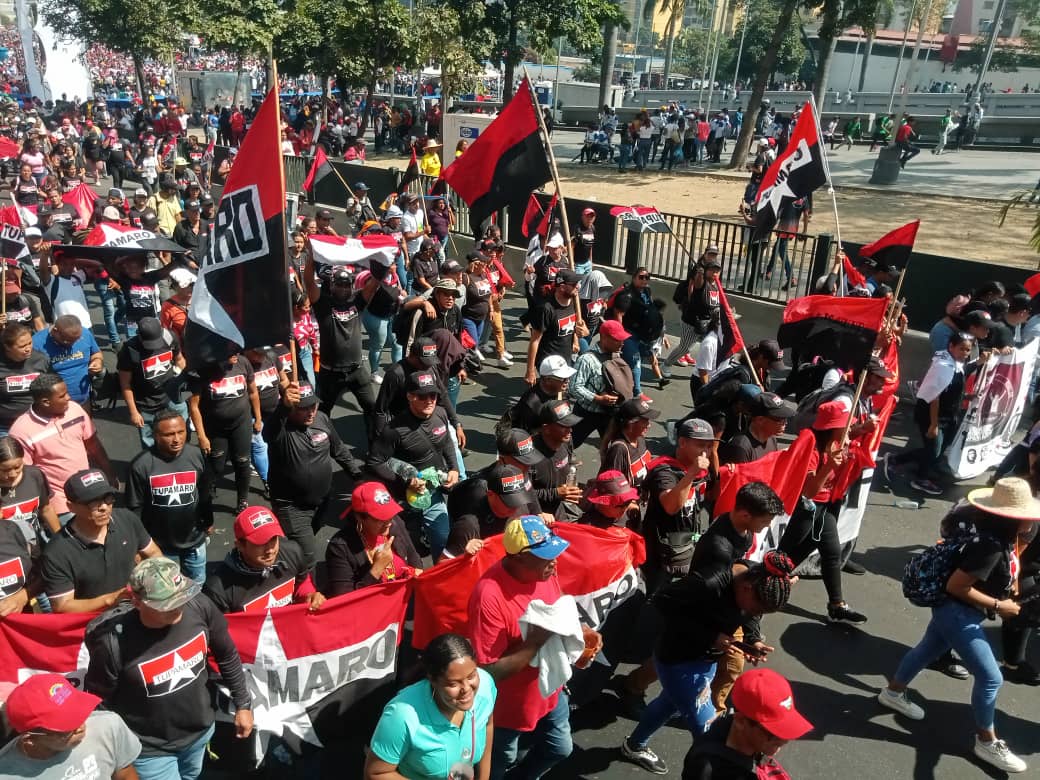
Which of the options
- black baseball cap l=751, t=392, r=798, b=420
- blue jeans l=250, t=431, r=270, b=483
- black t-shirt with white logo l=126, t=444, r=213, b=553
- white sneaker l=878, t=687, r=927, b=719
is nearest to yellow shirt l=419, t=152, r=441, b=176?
blue jeans l=250, t=431, r=270, b=483

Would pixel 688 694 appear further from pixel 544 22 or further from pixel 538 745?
pixel 544 22

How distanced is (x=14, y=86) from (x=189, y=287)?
50.3 meters

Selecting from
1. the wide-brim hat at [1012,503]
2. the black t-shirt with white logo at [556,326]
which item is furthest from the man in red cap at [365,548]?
the black t-shirt with white logo at [556,326]

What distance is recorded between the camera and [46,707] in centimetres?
280

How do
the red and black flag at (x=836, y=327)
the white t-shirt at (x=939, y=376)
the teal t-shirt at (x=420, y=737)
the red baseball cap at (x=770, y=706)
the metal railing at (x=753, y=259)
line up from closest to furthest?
the red baseball cap at (x=770, y=706) → the teal t-shirt at (x=420, y=737) → the red and black flag at (x=836, y=327) → the white t-shirt at (x=939, y=376) → the metal railing at (x=753, y=259)

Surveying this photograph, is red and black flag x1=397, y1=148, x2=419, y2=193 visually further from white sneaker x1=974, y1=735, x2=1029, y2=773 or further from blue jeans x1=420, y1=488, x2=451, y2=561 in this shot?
white sneaker x1=974, y1=735, x2=1029, y2=773

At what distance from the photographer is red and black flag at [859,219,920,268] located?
28.3 feet

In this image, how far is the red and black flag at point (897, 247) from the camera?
28.3ft

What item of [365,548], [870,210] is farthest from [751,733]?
[870,210]

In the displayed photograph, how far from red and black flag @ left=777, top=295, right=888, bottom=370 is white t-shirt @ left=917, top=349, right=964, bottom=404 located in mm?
1208

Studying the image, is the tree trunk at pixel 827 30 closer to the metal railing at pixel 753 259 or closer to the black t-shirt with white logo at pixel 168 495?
the metal railing at pixel 753 259

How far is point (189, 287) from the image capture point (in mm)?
8062

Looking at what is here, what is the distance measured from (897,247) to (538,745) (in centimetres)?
706

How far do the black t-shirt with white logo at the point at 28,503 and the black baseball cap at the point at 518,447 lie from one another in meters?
2.60
